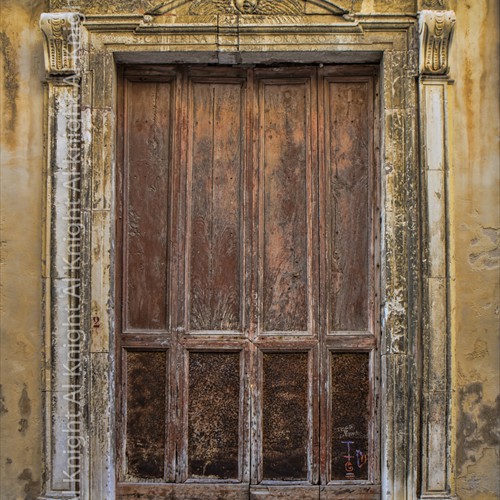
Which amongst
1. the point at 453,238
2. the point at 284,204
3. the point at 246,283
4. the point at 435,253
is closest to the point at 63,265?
the point at 246,283

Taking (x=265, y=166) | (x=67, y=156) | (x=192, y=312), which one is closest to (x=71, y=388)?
(x=192, y=312)

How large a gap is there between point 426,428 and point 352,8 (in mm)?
2588

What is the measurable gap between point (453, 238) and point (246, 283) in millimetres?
1308

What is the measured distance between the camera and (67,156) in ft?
15.1

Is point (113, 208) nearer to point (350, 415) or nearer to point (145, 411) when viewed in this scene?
point (145, 411)

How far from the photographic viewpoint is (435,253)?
451cm

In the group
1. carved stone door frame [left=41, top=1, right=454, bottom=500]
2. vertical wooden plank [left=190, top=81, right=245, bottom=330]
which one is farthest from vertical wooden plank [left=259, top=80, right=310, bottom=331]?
carved stone door frame [left=41, top=1, right=454, bottom=500]

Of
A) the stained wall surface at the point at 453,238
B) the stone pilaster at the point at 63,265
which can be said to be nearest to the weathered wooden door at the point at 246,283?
the stone pilaster at the point at 63,265

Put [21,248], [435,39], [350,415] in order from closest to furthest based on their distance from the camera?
[435,39], [21,248], [350,415]

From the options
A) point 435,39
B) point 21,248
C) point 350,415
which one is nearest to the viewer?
point 435,39

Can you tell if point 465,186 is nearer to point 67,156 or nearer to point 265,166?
point 265,166

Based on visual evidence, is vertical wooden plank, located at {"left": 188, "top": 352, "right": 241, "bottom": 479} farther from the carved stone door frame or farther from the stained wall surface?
the stained wall surface

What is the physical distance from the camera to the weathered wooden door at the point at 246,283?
15.5ft

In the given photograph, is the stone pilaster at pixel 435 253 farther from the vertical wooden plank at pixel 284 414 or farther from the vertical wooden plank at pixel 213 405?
the vertical wooden plank at pixel 213 405
